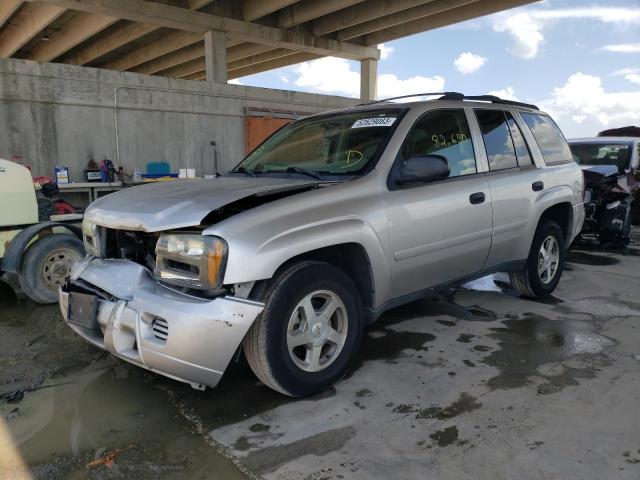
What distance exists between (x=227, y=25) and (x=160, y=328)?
1648cm

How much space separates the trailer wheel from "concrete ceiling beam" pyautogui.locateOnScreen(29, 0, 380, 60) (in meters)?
12.1

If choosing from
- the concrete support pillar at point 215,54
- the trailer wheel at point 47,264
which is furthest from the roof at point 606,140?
the concrete support pillar at point 215,54

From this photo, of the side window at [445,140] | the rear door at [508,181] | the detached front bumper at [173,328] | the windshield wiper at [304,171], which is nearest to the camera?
the detached front bumper at [173,328]

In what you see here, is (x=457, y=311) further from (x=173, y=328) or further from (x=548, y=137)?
(x=173, y=328)

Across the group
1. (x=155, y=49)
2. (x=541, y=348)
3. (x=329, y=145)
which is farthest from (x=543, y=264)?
(x=155, y=49)

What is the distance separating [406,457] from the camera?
241 cm

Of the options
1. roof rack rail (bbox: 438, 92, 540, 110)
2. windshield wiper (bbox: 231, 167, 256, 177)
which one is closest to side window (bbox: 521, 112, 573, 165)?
roof rack rail (bbox: 438, 92, 540, 110)

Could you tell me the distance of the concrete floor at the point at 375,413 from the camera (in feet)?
7.72

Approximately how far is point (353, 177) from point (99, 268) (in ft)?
5.50

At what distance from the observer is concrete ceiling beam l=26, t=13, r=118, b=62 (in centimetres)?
1748

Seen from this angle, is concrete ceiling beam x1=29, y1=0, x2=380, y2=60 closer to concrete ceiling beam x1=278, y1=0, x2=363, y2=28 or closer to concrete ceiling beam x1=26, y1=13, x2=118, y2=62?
concrete ceiling beam x1=278, y1=0, x2=363, y2=28

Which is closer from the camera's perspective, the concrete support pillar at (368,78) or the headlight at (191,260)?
the headlight at (191,260)

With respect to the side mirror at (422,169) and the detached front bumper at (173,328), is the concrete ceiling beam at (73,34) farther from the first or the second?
the detached front bumper at (173,328)

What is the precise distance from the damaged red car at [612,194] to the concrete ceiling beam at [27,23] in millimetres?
15705
